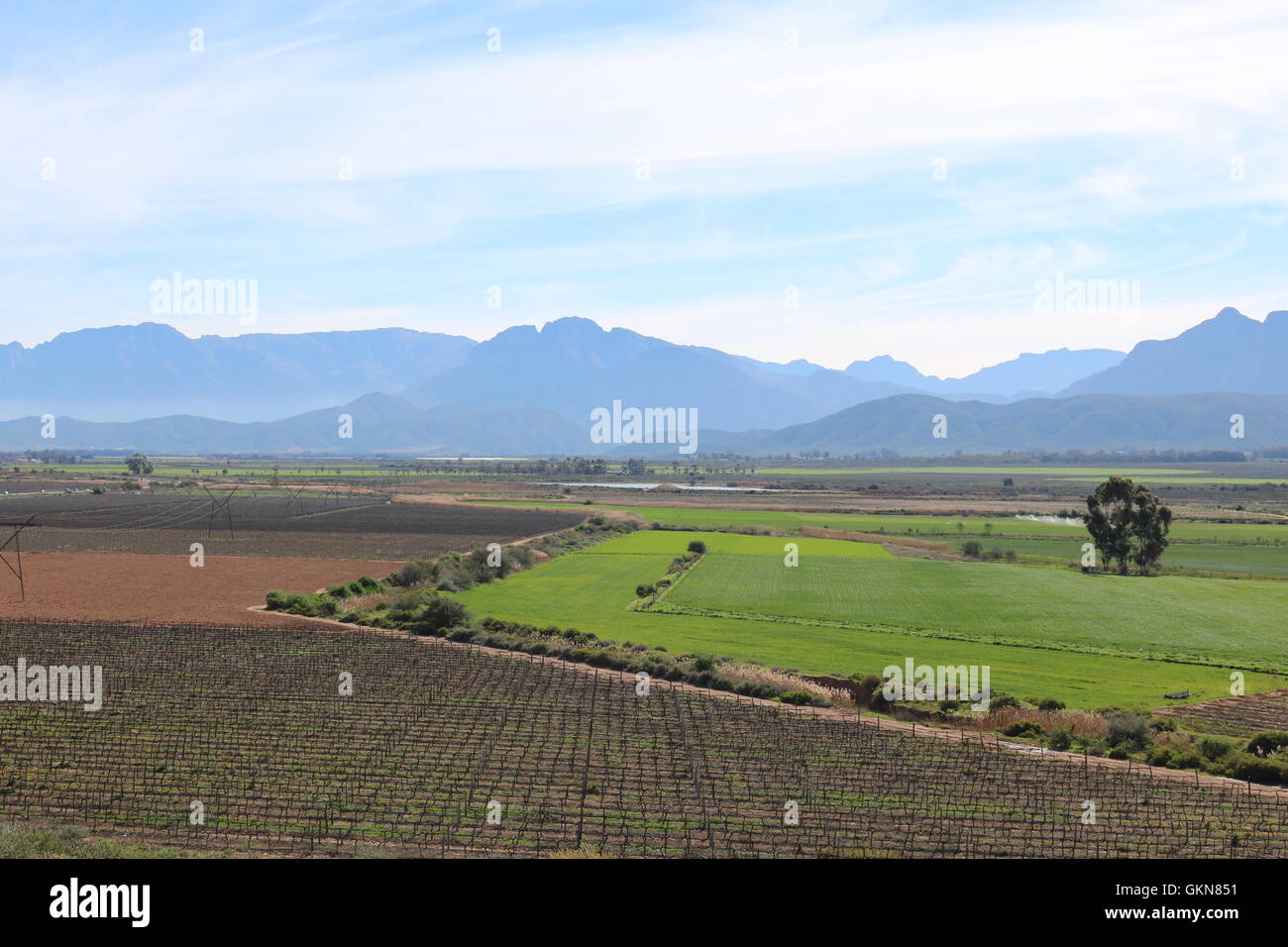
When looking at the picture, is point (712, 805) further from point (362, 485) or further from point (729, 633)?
point (362, 485)

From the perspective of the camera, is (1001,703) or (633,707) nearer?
(633,707)

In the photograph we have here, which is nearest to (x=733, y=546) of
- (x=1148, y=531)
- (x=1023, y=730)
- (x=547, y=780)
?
(x=1148, y=531)

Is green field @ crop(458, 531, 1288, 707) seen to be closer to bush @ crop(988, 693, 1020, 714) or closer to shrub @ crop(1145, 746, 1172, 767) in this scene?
bush @ crop(988, 693, 1020, 714)

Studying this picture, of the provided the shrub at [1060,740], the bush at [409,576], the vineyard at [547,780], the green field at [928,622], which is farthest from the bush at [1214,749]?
the bush at [409,576]

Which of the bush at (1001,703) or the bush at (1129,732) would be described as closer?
the bush at (1129,732)

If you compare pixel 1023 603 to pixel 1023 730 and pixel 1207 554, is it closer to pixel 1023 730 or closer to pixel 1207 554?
pixel 1023 730

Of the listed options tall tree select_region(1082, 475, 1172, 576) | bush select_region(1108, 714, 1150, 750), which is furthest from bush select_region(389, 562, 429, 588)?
tall tree select_region(1082, 475, 1172, 576)

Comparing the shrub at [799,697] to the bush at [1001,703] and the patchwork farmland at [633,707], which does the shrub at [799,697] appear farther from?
the bush at [1001,703]
